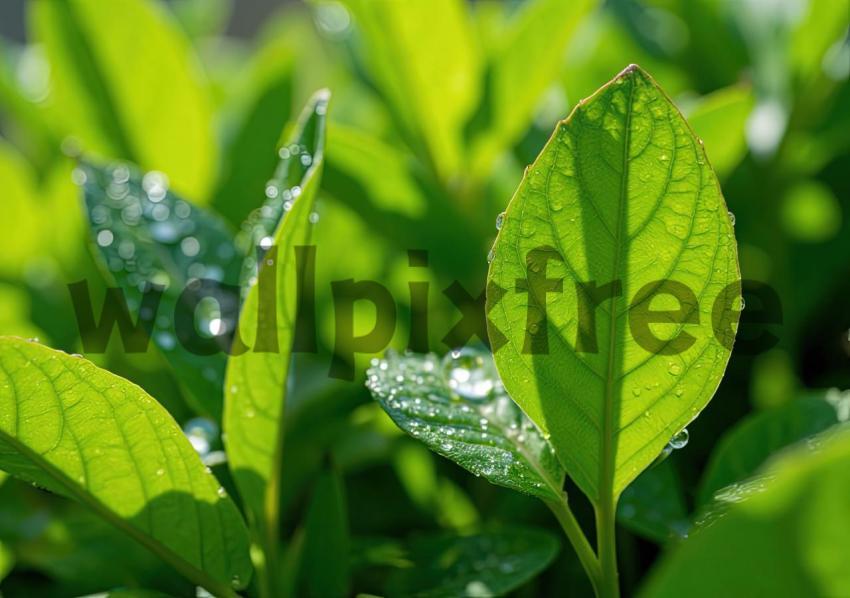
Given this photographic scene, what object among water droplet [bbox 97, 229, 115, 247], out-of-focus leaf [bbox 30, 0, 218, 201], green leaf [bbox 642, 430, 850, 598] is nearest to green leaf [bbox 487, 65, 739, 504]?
green leaf [bbox 642, 430, 850, 598]

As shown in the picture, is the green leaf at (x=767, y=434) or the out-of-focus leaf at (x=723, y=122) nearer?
the green leaf at (x=767, y=434)

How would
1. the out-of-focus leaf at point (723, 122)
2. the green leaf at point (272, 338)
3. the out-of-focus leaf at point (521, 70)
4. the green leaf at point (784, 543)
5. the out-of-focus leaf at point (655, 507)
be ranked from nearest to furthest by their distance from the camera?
the green leaf at point (784, 543) < the green leaf at point (272, 338) < the out-of-focus leaf at point (655, 507) < the out-of-focus leaf at point (723, 122) < the out-of-focus leaf at point (521, 70)

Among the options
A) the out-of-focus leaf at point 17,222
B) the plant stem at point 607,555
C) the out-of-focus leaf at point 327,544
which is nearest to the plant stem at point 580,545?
the plant stem at point 607,555

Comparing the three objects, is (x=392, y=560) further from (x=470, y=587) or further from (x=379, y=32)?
(x=379, y=32)

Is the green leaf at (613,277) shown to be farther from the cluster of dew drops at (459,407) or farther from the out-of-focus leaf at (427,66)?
the out-of-focus leaf at (427,66)

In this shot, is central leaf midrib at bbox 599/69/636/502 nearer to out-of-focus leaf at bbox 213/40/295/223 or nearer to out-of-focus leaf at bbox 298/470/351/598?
out-of-focus leaf at bbox 298/470/351/598

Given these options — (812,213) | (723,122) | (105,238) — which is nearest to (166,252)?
(105,238)

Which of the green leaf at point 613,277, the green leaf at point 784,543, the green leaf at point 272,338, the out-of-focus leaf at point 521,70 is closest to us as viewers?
the green leaf at point 784,543

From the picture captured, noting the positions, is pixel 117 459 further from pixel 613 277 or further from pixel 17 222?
pixel 17 222
